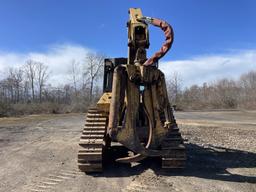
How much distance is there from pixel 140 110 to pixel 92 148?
1.13 meters

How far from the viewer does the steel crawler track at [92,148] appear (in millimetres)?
6613

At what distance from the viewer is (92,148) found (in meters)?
6.76

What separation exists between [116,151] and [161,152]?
2329 mm

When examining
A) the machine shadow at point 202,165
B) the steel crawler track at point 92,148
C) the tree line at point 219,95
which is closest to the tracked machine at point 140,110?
the steel crawler track at point 92,148

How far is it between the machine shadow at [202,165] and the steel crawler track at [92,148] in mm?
234

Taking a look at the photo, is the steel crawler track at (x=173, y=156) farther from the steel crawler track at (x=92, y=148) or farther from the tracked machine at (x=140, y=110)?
the steel crawler track at (x=92, y=148)

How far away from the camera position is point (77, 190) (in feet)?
18.4

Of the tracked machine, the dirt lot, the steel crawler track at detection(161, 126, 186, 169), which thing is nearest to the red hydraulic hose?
the tracked machine

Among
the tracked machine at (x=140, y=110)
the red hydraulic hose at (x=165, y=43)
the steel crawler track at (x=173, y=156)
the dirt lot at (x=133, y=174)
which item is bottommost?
the dirt lot at (x=133, y=174)

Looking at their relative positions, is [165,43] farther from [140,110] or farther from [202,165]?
[202,165]

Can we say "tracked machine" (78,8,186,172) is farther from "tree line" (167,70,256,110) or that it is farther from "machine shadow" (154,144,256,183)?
"tree line" (167,70,256,110)

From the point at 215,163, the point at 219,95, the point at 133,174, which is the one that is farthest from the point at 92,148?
the point at 219,95

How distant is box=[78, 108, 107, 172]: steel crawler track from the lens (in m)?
6.61

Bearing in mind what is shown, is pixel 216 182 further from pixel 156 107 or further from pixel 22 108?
pixel 22 108
